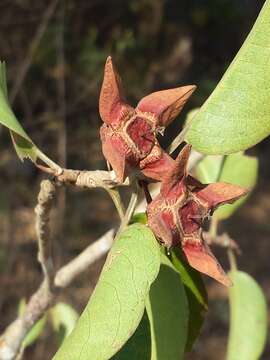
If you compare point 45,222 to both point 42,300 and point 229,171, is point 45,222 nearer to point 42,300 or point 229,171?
point 42,300

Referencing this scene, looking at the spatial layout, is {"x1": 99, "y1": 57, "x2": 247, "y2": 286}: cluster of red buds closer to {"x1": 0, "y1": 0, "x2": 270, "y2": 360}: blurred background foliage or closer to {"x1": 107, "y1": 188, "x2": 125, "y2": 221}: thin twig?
{"x1": 107, "y1": 188, "x2": 125, "y2": 221}: thin twig

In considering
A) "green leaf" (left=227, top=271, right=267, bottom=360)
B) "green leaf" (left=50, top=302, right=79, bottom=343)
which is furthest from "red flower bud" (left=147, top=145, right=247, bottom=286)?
"green leaf" (left=50, top=302, right=79, bottom=343)

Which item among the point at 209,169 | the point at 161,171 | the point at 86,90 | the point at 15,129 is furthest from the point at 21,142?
the point at 86,90

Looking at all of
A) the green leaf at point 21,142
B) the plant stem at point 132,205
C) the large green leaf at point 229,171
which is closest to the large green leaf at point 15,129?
the green leaf at point 21,142

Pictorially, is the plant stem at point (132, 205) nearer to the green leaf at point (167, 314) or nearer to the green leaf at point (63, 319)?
the green leaf at point (167, 314)

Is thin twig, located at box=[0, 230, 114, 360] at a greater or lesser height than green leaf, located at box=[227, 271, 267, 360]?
greater

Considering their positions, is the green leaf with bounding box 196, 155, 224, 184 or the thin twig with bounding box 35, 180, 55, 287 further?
the green leaf with bounding box 196, 155, 224, 184

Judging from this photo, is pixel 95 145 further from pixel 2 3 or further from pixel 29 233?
pixel 2 3
